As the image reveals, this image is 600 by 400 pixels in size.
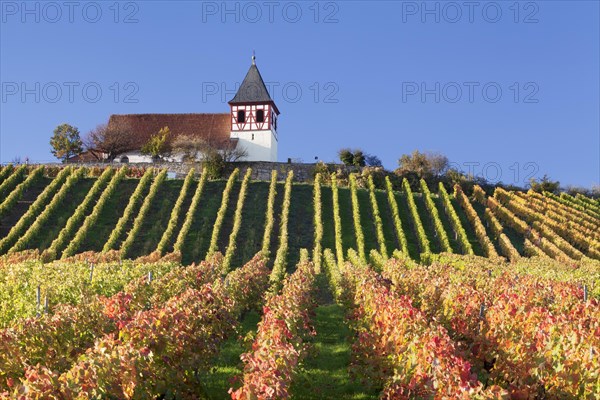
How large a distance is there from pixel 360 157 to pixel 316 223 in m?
19.9

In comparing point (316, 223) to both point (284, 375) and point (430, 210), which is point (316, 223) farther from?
point (284, 375)

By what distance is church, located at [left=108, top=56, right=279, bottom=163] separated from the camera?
6262cm

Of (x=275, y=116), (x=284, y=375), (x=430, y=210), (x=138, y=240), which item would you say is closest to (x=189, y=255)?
(x=138, y=240)

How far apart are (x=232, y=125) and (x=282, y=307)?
5322cm

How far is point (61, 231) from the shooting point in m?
37.1

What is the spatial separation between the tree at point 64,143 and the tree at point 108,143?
127 centimetres

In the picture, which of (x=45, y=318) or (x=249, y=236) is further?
(x=249, y=236)

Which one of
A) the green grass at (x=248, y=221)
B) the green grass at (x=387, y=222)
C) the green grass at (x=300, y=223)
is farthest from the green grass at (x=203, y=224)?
the green grass at (x=387, y=222)

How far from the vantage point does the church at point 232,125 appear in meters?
62.6

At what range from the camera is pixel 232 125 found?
64250 millimetres

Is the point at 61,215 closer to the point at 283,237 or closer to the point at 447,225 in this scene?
the point at 283,237

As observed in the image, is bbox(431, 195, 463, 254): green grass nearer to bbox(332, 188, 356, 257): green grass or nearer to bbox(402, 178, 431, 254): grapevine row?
bbox(402, 178, 431, 254): grapevine row

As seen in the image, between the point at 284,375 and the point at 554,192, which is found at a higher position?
the point at 554,192

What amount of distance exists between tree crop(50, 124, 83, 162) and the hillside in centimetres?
1200
